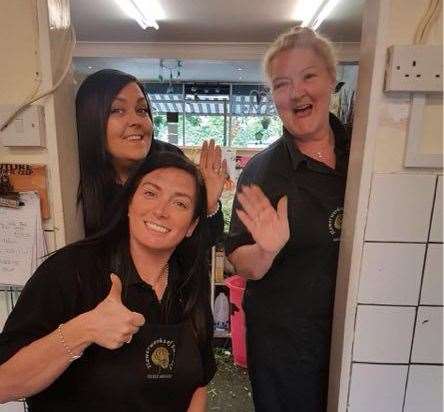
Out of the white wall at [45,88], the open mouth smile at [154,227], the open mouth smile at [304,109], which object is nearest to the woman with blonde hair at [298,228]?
the open mouth smile at [304,109]

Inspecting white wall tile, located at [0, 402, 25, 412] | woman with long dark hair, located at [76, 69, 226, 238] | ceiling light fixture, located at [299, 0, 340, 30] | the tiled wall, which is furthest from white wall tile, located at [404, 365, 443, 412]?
ceiling light fixture, located at [299, 0, 340, 30]

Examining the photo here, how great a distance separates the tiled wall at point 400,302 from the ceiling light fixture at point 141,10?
112 inches

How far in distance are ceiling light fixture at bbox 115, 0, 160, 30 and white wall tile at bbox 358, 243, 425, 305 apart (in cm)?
288

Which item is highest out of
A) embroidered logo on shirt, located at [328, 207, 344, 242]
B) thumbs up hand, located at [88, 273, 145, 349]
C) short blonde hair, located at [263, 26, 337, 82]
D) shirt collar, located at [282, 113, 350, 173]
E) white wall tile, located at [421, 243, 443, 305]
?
short blonde hair, located at [263, 26, 337, 82]

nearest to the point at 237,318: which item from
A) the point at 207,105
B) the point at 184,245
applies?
the point at 184,245

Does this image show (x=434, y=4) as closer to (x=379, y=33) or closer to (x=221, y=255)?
(x=379, y=33)

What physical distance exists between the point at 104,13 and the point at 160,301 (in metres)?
3.21

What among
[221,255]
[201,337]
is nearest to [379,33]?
[201,337]

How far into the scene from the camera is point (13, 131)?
0.88 meters

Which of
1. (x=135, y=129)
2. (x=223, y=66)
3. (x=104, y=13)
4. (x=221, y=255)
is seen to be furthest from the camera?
(x=223, y=66)

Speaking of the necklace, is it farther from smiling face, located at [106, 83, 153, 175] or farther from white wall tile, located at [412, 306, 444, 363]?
white wall tile, located at [412, 306, 444, 363]

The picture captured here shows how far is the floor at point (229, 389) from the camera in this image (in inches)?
88.8

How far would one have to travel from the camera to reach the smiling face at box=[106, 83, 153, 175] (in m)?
1.17

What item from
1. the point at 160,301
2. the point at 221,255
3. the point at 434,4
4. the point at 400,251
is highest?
the point at 434,4
